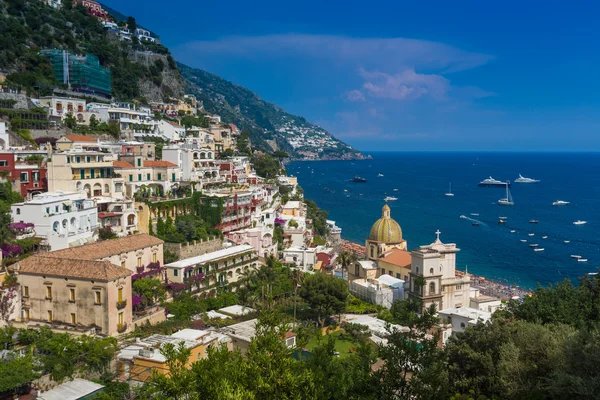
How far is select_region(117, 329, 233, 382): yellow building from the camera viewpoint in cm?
2523

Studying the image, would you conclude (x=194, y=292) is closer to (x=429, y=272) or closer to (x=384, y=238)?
(x=429, y=272)

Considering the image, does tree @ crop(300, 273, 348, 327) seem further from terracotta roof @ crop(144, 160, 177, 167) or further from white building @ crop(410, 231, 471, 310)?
terracotta roof @ crop(144, 160, 177, 167)

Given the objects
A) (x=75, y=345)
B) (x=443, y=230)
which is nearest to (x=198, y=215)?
Result: (x=75, y=345)

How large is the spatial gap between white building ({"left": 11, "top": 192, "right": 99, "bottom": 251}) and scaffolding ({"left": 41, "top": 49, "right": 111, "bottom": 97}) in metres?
41.3

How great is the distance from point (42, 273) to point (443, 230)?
7583cm

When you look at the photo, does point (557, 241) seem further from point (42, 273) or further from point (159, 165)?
point (42, 273)

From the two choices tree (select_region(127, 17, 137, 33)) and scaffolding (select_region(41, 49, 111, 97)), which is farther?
tree (select_region(127, 17, 137, 33))

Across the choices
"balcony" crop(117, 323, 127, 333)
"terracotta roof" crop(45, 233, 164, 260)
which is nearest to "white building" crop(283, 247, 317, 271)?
"terracotta roof" crop(45, 233, 164, 260)

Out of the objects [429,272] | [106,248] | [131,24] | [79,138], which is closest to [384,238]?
[429,272]

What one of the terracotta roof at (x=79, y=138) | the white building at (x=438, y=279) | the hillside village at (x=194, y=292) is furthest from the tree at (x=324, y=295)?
the terracotta roof at (x=79, y=138)

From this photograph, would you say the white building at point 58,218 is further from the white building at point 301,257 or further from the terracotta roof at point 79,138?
the white building at point 301,257

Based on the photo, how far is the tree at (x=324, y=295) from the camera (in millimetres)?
37500

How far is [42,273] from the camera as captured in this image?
31.1m

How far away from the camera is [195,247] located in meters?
44.8
